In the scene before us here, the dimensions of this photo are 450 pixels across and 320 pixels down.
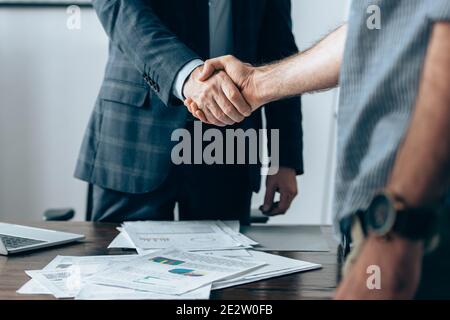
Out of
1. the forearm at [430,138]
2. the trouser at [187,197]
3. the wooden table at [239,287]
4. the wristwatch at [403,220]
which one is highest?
the forearm at [430,138]

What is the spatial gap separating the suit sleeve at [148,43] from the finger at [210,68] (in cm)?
4

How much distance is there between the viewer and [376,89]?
1.79 feet

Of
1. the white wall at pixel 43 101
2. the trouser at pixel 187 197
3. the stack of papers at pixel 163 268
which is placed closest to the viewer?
the stack of papers at pixel 163 268

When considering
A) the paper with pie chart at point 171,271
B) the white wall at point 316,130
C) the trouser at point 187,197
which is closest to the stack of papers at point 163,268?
the paper with pie chart at point 171,271

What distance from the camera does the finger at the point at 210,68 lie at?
3.85 feet

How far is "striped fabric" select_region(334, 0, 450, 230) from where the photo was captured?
520 mm

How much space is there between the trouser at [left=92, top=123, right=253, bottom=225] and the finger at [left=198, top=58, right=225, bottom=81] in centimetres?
16

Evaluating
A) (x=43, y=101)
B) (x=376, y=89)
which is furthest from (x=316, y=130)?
(x=376, y=89)

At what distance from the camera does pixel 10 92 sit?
2.31 meters

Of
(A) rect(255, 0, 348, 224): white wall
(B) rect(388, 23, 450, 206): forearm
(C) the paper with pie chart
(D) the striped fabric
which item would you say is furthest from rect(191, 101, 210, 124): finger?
(A) rect(255, 0, 348, 224): white wall

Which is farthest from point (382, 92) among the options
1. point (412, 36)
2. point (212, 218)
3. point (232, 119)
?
point (212, 218)

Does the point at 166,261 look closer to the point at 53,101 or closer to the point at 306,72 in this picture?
the point at 306,72

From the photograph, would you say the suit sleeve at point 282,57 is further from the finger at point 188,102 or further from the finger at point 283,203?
the finger at point 188,102

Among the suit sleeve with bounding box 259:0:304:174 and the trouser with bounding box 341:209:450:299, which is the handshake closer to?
the suit sleeve with bounding box 259:0:304:174
